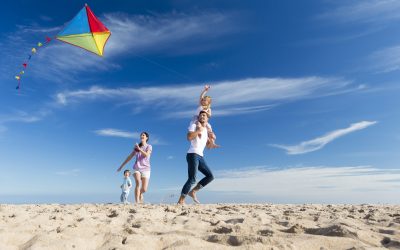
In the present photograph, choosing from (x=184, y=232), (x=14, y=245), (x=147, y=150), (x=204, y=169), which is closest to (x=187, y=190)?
(x=204, y=169)

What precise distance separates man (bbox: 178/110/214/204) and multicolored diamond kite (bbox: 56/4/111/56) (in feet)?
17.3

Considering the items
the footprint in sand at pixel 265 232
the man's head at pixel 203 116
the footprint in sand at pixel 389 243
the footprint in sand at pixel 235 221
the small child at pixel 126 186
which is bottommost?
the footprint in sand at pixel 389 243

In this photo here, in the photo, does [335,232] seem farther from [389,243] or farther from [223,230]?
[223,230]

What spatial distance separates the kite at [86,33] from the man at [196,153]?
17.3 ft

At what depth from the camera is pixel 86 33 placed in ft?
37.1

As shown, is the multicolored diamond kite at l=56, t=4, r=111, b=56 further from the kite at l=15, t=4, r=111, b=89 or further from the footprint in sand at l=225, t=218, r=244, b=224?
the footprint in sand at l=225, t=218, r=244, b=224

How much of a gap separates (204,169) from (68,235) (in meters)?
4.39

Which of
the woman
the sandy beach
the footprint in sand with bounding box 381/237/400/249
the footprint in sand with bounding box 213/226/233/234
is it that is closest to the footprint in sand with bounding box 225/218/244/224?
the sandy beach

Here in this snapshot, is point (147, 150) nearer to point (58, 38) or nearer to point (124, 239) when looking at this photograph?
point (58, 38)

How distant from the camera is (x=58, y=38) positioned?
11.0 m

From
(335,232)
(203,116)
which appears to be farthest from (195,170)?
(335,232)

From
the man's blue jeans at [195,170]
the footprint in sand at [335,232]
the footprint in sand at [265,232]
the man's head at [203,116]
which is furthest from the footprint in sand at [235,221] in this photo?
the man's head at [203,116]

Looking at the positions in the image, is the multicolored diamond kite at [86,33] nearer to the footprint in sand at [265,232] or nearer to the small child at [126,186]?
the small child at [126,186]

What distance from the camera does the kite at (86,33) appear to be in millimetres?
11062
